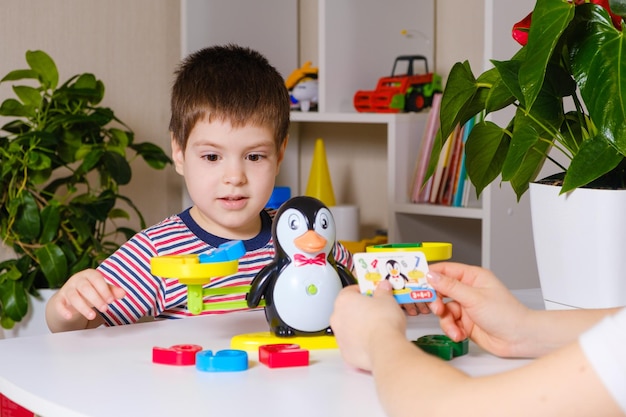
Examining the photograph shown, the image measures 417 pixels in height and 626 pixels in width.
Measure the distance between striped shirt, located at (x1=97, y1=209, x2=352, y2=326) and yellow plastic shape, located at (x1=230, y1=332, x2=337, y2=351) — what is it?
0.29 m

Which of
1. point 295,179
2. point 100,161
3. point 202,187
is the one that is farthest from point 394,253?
point 295,179

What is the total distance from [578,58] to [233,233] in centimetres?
62

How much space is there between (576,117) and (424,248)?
326 mm

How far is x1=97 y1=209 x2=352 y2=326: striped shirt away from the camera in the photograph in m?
1.36

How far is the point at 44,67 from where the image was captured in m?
2.24

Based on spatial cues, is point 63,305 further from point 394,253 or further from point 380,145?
point 380,145

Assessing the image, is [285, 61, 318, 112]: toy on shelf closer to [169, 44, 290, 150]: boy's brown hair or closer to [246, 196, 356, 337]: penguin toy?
[169, 44, 290, 150]: boy's brown hair

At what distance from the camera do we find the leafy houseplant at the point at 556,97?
1.06 m

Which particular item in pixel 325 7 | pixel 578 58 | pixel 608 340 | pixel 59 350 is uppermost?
pixel 325 7

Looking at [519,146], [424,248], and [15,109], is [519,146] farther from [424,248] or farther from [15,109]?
[15,109]

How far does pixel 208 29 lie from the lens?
8.48ft

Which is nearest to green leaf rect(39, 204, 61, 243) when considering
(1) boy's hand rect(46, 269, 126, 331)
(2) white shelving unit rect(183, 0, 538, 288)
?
(2) white shelving unit rect(183, 0, 538, 288)

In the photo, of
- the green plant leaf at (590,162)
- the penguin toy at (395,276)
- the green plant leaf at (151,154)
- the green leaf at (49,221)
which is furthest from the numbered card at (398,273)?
the green plant leaf at (151,154)

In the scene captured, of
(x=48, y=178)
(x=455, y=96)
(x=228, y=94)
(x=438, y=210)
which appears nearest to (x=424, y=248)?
(x=455, y=96)
